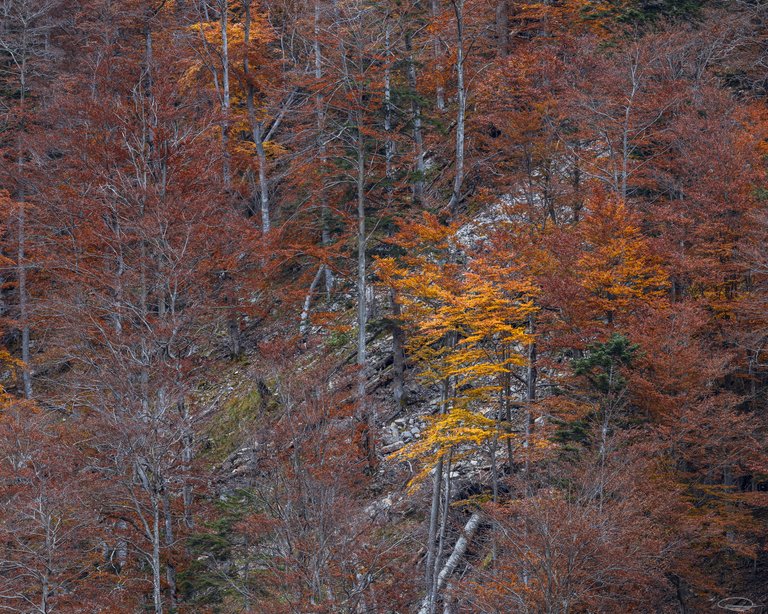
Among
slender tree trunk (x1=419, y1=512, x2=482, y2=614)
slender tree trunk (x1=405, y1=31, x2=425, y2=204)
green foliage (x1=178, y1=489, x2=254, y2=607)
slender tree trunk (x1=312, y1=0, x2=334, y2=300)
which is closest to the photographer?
green foliage (x1=178, y1=489, x2=254, y2=607)

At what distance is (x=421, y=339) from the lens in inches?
718

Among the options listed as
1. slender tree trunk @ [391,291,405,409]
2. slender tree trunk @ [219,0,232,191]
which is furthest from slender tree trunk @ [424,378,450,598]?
slender tree trunk @ [219,0,232,191]

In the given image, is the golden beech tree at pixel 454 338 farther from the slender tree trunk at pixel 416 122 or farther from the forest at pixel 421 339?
the slender tree trunk at pixel 416 122

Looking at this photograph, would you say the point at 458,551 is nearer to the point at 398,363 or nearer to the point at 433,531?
the point at 433,531

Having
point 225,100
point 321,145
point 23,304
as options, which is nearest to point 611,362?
point 321,145

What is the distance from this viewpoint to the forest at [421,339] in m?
14.3

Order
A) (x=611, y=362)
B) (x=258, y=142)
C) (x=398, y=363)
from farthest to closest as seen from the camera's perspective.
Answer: (x=258, y=142)
(x=398, y=363)
(x=611, y=362)

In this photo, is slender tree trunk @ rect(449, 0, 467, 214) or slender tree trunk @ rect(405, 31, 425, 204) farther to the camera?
slender tree trunk @ rect(405, 31, 425, 204)

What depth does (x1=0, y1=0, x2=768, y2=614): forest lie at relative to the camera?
14.3 meters

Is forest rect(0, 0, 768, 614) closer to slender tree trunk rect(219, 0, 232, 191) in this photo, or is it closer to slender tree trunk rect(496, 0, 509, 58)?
slender tree trunk rect(496, 0, 509, 58)

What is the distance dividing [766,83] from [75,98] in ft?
83.6

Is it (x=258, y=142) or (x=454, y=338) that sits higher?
(x=258, y=142)

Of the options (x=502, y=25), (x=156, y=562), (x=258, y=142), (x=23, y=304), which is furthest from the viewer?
(x=502, y=25)

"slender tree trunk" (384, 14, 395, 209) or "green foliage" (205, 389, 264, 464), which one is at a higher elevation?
"slender tree trunk" (384, 14, 395, 209)
